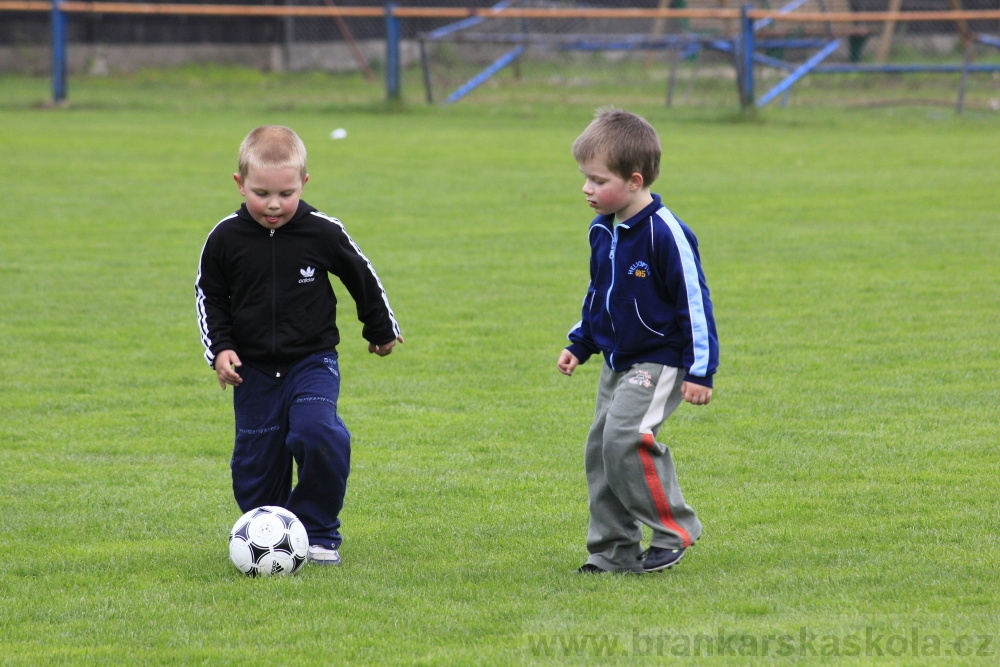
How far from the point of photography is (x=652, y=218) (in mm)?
3842

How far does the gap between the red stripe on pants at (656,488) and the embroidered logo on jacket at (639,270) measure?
0.48 meters

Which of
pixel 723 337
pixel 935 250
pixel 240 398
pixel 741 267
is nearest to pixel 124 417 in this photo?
pixel 240 398

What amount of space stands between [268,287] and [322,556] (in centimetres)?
88

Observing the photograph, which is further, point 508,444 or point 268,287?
point 508,444

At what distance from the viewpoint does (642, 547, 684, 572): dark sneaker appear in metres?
3.92

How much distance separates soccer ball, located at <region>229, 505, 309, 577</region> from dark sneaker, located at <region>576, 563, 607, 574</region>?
86cm

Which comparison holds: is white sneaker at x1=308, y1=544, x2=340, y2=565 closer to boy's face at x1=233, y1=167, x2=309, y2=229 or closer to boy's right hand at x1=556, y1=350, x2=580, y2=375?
boy's right hand at x1=556, y1=350, x2=580, y2=375

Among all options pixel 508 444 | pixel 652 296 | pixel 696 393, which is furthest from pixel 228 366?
pixel 508 444

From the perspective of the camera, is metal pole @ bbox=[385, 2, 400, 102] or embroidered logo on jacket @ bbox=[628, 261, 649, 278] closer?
embroidered logo on jacket @ bbox=[628, 261, 649, 278]

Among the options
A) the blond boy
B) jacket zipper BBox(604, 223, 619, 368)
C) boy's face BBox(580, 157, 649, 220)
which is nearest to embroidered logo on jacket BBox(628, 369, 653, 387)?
jacket zipper BBox(604, 223, 619, 368)

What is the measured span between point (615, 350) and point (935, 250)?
676 centimetres

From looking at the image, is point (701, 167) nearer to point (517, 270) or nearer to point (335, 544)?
point (517, 270)

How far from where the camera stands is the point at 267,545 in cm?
393

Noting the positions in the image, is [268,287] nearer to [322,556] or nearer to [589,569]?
[322,556]
